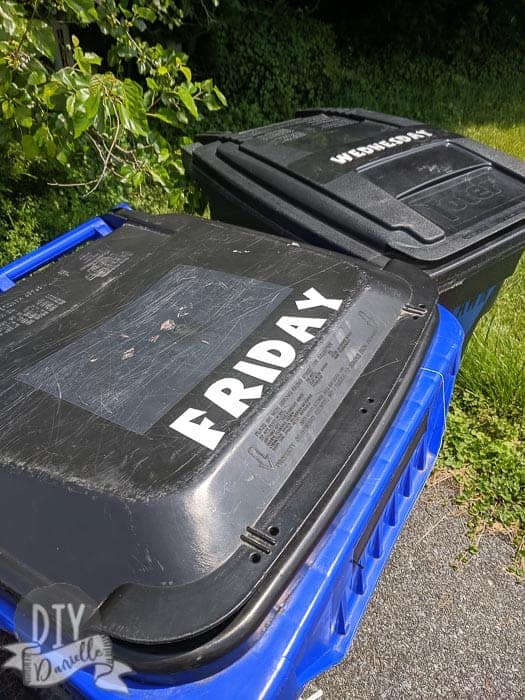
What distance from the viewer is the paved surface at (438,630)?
157cm

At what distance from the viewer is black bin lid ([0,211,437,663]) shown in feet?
3.01

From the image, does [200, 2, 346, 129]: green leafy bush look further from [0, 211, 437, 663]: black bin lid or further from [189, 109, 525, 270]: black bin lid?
[0, 211, 437, 663]: black bin lid

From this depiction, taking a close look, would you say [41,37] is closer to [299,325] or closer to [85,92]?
[85,92]

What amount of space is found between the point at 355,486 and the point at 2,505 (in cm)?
62

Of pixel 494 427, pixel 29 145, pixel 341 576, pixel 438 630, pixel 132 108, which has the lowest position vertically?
pixel 438 630

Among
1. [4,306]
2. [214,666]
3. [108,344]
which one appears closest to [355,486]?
[214,666]

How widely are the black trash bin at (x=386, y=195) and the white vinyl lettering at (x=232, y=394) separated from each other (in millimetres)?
639

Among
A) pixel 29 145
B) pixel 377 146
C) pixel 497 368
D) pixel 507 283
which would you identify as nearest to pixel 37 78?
pixel 29 145

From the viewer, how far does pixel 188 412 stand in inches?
42.6

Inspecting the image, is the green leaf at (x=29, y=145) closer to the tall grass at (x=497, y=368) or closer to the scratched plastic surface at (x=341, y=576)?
the scratched plastic surface at (x=341, y=576)

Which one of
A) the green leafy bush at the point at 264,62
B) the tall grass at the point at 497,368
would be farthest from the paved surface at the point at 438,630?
the green leafy bush at the point at 264,62

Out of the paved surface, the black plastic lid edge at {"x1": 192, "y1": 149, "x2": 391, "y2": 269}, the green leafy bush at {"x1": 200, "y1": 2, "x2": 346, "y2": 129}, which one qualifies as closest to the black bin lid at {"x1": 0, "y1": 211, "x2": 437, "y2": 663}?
the black plastic lid edge at {"x1": 192, "y1": 149, "x2": 391, "y2": 269}

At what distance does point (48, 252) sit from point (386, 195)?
99 centimetres

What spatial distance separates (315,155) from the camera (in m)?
1.89
